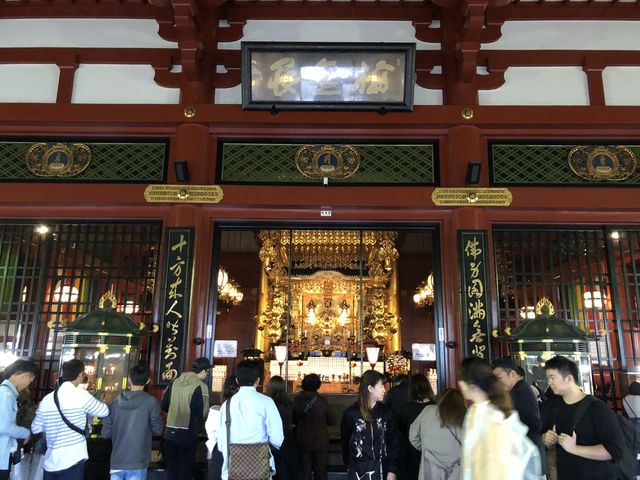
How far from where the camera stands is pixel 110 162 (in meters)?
5.96

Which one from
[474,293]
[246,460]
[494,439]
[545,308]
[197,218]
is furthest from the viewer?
[197,218]

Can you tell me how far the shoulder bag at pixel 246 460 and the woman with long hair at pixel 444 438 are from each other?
0.97 metres

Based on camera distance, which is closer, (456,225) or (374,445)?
(374,445)

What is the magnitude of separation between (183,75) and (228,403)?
165 inches

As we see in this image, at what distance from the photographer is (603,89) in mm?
6086

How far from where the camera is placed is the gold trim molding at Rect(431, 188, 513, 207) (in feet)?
18.6

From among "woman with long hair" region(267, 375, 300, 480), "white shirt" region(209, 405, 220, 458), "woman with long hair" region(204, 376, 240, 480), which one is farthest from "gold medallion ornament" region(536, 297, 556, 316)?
"white shirt" region(209, 405, 220, 458)

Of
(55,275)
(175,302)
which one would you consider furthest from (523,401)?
(55,275)

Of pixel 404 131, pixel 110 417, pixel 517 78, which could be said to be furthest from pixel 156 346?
pixel 517 78

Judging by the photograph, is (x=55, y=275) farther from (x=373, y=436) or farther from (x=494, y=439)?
(x=494, y=439)

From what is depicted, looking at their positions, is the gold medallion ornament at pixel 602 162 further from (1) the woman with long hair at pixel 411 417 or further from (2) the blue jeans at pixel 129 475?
(2) the blue jeans at pixel 129 475

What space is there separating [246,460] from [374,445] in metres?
0.81

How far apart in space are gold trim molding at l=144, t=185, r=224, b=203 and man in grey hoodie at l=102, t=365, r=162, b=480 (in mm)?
2398

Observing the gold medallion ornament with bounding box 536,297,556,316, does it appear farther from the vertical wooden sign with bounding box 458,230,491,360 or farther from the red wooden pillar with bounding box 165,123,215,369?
the red wooden pillar with bounding box 165,123,215,369
